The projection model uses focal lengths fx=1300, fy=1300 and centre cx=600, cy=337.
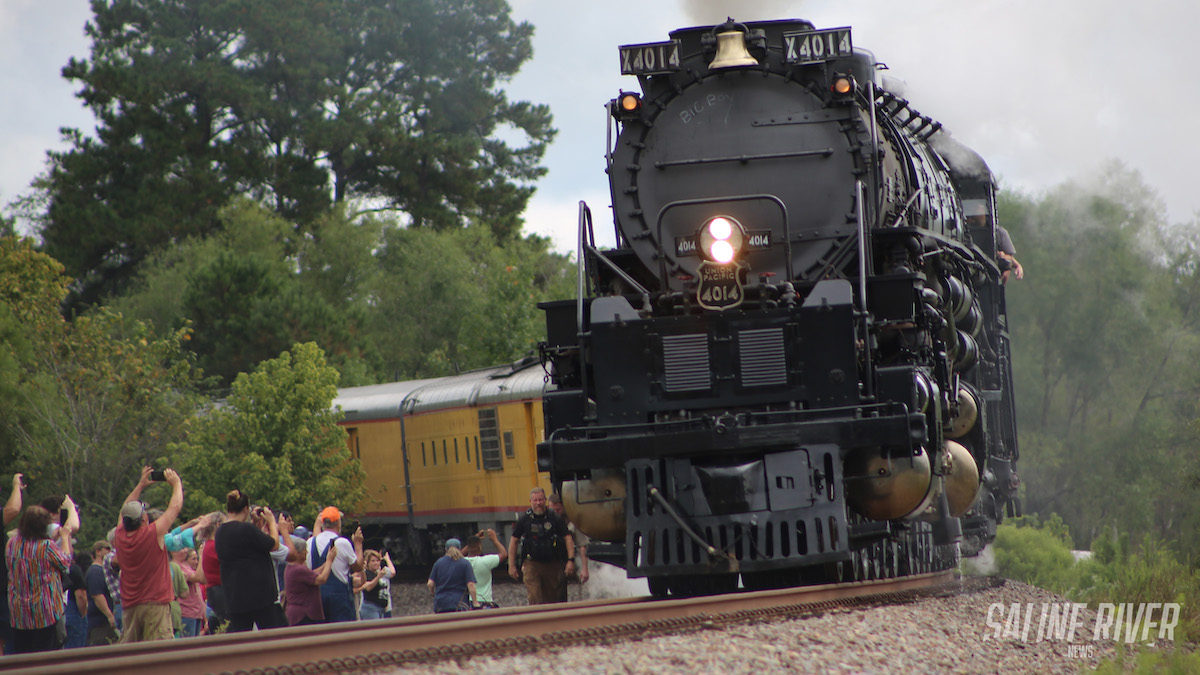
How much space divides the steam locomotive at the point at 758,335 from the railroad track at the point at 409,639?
0.78 metres

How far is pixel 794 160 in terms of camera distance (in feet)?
30.5

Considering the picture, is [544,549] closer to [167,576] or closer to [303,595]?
[303,595]

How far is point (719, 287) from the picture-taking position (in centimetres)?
853

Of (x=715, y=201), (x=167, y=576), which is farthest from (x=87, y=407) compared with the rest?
(x=715, y=201)

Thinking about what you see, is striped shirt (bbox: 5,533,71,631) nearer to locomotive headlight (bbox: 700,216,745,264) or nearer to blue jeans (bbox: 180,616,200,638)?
blue jeans (bbox: 180,616,200,638)

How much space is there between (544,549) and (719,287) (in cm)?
339

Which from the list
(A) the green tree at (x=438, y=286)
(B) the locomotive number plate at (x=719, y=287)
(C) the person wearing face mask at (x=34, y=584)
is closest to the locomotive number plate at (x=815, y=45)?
(B) the locomotive number plate at (x=719, y=287)

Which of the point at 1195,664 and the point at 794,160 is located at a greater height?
the point at 794,160

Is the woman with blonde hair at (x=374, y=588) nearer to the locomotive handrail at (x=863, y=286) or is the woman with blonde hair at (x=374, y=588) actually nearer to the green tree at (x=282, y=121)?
the locomotive handrail at (x=863, y=286)

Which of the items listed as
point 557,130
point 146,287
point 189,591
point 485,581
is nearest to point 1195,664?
point 485,581

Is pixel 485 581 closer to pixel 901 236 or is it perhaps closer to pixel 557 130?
pixel 901 236

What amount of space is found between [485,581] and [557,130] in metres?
31.3

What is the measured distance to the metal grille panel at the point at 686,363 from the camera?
27.9 feet

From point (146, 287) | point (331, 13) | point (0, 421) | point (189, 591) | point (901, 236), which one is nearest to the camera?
point (901, 236)
